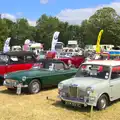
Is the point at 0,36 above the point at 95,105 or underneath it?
above

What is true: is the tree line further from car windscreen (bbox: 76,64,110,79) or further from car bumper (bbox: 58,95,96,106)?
car bumper (bbox: 58,95,96,106)

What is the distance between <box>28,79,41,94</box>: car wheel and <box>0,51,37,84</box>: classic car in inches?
110

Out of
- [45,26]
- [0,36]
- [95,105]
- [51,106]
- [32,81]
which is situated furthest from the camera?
[45,26]

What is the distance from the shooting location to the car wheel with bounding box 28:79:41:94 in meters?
11.5

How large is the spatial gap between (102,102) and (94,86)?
2.18 feet

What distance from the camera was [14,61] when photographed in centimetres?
1482

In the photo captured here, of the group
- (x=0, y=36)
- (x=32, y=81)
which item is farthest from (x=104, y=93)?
(x=0, y=36)

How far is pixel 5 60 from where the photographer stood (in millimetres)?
14539

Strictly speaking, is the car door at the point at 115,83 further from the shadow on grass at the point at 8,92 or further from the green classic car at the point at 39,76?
the shadow on grass at the point at 8,92

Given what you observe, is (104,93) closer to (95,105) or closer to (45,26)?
(95,105)

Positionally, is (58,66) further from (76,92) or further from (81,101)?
(81,101)

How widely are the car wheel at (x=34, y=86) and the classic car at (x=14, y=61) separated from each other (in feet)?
9.14

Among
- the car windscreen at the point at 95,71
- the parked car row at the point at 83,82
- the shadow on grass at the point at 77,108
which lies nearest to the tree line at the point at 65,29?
the parked car row at the point at 83,82

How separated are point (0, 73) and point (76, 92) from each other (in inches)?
261
